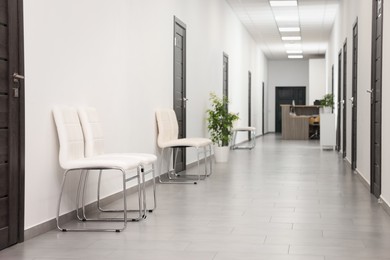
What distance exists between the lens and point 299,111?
19609 millimetres

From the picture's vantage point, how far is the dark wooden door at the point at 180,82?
26.0ft

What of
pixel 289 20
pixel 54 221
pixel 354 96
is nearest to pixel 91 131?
pixel 54 221

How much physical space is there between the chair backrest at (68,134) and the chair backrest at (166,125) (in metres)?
2.41

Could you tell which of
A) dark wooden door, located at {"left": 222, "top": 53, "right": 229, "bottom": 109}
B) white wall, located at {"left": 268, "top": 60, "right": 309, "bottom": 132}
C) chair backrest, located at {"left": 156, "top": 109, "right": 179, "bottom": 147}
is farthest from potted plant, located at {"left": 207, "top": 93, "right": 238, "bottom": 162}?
white wall, located at {"left": 268, "top": 60, "right": 309, "bottom": 132}

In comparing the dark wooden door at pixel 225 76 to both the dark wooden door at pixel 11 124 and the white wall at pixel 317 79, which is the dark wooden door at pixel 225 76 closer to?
the dark wooden door at pixel 11 124

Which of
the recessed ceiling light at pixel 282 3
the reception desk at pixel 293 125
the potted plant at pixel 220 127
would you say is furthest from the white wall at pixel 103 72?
the reception desk at pixel 293 125

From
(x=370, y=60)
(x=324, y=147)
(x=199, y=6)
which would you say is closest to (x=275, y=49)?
(x=324, y=147)

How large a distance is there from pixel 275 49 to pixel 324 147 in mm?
7690

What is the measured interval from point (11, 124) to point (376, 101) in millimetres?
3472

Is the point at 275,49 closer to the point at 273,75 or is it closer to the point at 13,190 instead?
the point at 273,75

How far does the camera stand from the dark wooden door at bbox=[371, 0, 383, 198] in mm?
5277

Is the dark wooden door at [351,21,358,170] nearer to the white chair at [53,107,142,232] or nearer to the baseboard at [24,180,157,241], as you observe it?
the baseboard at [24,180,157,241]

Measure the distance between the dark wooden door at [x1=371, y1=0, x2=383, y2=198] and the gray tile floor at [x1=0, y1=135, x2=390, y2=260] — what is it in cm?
22

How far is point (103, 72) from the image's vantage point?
518cm
